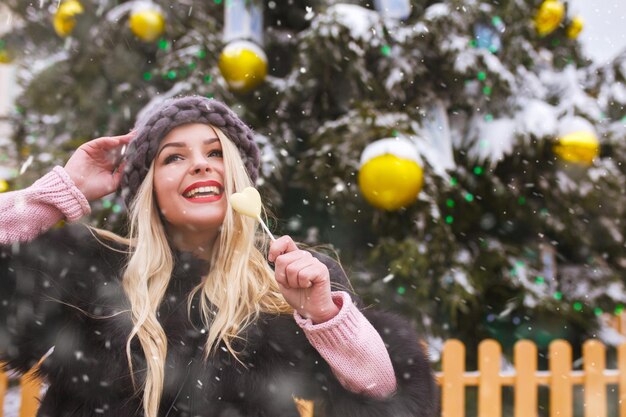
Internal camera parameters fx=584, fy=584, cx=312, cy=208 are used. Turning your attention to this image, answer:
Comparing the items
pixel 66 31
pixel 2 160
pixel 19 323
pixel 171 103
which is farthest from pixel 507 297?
pixel 2 160

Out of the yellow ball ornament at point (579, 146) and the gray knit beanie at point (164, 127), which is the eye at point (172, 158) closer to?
the gray knit beanie at point (164, 127)

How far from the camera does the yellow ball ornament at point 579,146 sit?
3.10 metres

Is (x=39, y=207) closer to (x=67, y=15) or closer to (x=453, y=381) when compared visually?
(x=67, y=15)

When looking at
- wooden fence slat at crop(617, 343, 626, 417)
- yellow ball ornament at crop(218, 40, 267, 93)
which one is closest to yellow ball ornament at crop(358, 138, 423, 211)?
yellow ball ornament at crop(218, 40, 267, 93)

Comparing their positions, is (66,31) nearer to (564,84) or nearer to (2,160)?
(2,160)

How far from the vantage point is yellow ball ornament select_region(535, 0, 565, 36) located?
11.1 ft

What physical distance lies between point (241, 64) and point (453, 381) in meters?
2.20

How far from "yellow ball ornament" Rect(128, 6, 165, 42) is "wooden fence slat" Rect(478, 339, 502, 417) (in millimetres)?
2609

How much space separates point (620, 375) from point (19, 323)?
369cm

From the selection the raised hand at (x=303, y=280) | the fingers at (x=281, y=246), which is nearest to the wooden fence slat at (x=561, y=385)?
the raised hand at (x=303, y=280)

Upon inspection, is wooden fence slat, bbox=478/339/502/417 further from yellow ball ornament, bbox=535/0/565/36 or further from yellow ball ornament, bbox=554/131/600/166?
yellow ball ornament, bbox=535/0/565/36

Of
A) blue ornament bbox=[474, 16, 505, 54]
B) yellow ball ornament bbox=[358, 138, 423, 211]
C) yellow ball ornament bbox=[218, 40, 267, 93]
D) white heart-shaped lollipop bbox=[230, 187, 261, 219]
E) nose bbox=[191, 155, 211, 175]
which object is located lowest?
white heart-shaped lollipop bbox=[230, 187, 261, 219]

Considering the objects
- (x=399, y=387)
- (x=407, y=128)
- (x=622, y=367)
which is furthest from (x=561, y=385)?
(x=399, y=387)

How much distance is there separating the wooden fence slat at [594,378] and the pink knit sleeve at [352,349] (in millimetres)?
2683
